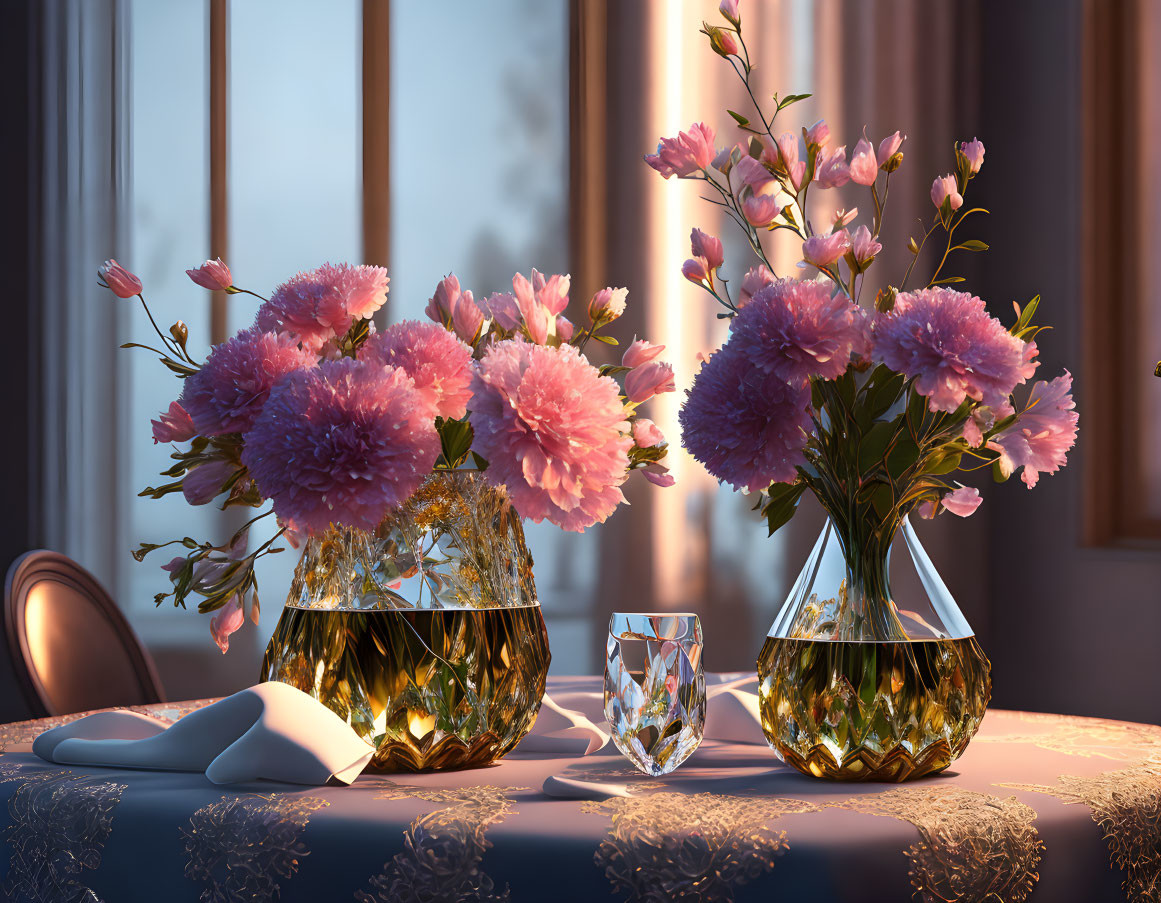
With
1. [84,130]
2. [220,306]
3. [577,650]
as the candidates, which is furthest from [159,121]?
[577,650]

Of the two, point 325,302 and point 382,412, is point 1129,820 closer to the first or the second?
point 382,412

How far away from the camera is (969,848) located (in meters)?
0.78

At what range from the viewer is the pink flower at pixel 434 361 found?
94 cm

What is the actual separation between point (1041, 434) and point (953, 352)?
136mm

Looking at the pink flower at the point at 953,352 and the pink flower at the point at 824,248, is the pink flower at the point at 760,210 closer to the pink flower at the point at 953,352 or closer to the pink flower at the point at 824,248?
the pink flower at the point at 824,248

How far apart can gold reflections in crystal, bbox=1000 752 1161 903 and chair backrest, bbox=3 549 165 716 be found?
1.31 m

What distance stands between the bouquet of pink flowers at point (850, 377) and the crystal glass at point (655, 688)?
0.40ft

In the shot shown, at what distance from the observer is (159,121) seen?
10.6 feet

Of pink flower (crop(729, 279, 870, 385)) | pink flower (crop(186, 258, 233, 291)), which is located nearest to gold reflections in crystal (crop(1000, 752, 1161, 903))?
pink flower (crop(729, 279, 870, 385))

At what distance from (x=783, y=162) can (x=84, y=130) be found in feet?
8.91

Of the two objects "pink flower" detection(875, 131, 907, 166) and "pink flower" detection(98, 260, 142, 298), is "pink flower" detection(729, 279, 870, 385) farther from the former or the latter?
"pink flower" detection(98, 260, 142, 298)

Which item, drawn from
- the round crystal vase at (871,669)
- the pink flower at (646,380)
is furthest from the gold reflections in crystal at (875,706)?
the pink flower at (646,380)

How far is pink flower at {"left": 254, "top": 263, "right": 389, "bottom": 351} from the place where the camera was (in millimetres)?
979

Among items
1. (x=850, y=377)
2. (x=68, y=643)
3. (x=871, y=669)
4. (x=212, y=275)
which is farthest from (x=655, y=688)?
(x=68, y=643)
